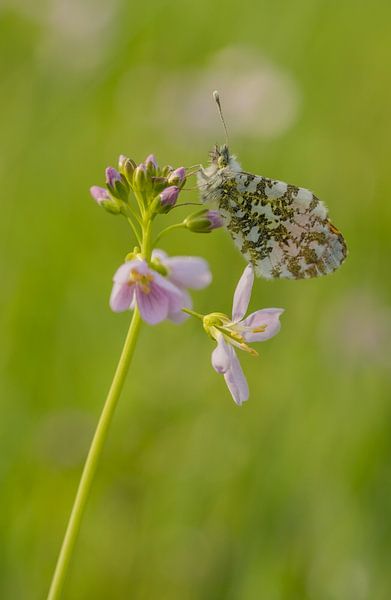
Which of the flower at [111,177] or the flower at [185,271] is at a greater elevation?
the flower at [111,177]

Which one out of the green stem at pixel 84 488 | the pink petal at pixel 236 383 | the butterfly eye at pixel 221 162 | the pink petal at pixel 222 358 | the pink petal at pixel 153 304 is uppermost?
the butterfly eye at pixel 221 162

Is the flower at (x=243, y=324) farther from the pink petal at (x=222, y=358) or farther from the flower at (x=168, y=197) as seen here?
the flower at (x=168, y=197)

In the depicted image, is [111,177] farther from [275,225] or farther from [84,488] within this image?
[84,488]

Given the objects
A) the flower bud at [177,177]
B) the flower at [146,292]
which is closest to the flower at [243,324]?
the flower at [146,292]

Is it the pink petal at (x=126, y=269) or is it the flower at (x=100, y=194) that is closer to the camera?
the pink petal at (x=126, y=269)

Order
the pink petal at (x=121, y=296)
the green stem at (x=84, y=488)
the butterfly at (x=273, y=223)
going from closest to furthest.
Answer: the green stem at (x=84, y=488) < the pink petal at (x=121, y=296) < the butterfly at (x=273, y=223)

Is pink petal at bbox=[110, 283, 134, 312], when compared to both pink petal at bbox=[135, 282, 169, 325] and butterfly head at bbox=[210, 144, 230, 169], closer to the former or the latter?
pink petal at bbox=[135, 282, 169, 325]
